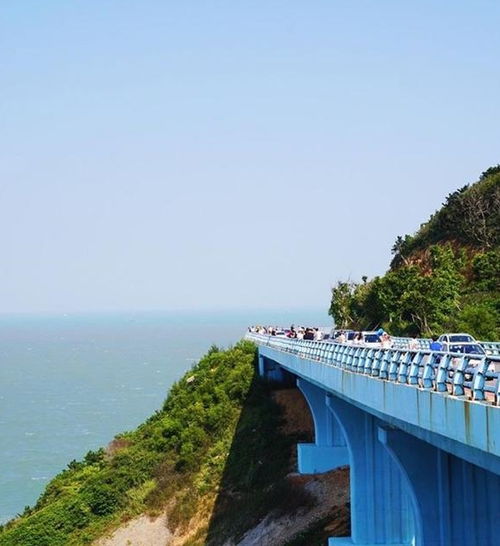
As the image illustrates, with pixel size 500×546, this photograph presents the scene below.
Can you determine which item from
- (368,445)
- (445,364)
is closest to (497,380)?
(445,364)

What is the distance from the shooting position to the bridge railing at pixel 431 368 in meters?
15.0

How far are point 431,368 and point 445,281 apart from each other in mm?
48230

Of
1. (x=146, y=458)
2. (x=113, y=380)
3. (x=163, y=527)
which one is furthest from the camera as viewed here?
(x=113, y=380)

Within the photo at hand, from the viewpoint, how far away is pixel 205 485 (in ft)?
165

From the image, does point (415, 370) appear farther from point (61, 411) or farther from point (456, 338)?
point (61, 411)

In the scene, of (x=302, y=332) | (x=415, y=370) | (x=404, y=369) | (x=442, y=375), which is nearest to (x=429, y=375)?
(x=442, y=375)

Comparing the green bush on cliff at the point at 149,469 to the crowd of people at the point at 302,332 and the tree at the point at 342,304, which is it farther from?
the tree at the point at 342,304

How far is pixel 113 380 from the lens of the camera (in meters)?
157

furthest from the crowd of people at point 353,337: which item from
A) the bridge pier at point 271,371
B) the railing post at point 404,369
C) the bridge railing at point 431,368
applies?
the railing post at point 404,369

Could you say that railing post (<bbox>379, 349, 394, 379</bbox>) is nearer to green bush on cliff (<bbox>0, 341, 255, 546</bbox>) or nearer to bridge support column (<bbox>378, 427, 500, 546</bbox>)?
bridge support column (<bbox>378, 427, 500, 546</bbox>)

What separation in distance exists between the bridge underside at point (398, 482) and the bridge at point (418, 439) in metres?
0.03

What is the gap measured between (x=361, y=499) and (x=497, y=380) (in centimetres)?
1758

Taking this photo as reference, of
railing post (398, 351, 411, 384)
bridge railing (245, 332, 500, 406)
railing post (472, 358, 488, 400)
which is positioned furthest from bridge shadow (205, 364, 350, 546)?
railing post (472, 358, 488, 400)

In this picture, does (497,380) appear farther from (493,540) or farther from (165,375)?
(165,375)
